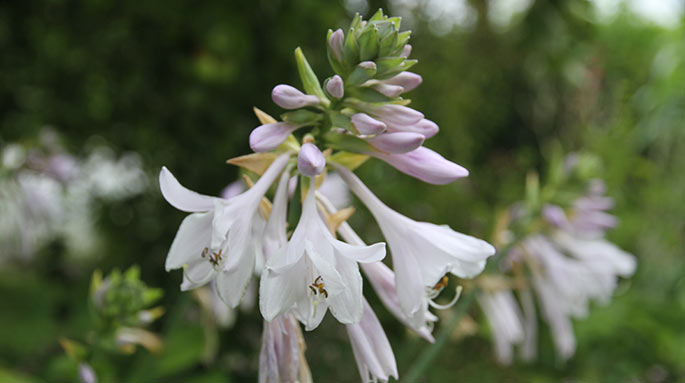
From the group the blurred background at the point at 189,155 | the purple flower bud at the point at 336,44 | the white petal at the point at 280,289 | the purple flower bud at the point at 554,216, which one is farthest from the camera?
the blurred background at the point at 189,155

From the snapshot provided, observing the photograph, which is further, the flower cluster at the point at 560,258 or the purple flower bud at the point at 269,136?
the flower cluster at the point at 560,258

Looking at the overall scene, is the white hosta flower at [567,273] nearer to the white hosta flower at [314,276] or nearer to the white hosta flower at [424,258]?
the white hosta flower at [424,258]

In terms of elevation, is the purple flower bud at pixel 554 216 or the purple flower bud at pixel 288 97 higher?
the purple flower bud at pixel 288 97

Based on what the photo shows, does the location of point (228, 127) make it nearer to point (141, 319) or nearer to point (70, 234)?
point (141, 319)

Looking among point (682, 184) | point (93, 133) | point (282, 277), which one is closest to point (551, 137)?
point (682, 184)

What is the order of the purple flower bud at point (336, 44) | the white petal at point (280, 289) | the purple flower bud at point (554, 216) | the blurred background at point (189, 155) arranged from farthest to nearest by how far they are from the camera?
the blurred background at point (189, 155) < the purple flower bud at point (554, 216) < the purple flower bud at point (336, 44) < the white petal at point (280, 289)

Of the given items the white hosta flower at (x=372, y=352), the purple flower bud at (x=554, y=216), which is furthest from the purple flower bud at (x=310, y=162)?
the purple flower bud at (x=554, y=216)

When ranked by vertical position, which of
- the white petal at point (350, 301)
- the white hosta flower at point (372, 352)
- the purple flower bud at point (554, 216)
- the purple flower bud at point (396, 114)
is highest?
the purple flower bud at point (396, 114)
